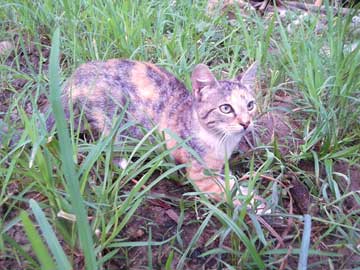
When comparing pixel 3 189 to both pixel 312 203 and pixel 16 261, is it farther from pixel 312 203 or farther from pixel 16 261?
pixel 312 203

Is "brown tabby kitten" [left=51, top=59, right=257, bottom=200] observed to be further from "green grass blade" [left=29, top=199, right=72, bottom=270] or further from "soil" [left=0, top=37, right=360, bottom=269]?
"green grass blade" [left=29, top=199, right=72, bottom=270]

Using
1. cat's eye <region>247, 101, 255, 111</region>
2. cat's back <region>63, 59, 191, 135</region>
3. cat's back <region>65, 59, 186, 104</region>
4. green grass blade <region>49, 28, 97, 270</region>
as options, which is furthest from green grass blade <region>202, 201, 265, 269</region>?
cat's back <region>65, 59, 186, 104</region>

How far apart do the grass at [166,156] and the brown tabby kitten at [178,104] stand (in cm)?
12

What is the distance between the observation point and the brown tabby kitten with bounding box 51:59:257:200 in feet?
7.09

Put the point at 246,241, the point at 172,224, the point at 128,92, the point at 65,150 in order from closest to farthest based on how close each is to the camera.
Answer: the point at 65,150 < the point at 246,241 < the point at 172,224 < the point at 128,92

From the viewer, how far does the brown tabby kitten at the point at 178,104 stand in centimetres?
216

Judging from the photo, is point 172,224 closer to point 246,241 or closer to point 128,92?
point 246,241

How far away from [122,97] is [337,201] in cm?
115

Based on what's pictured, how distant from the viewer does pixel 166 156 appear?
2117mm

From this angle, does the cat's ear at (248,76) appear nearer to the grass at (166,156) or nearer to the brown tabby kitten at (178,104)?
the brown tabby kitten at (178,104)

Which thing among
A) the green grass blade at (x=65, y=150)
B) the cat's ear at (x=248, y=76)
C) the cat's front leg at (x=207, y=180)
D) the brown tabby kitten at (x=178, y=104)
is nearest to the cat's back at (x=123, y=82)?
the brown tabby kitten at (x=178, y=104)

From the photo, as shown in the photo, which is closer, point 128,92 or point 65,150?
point 65,150

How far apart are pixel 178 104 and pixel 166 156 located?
38 cm

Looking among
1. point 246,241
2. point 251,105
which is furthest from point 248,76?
point 246,241
